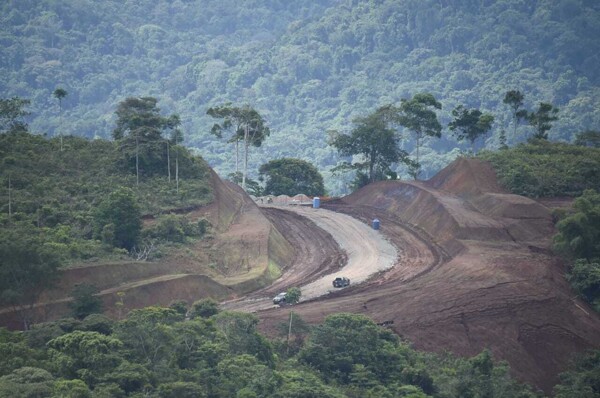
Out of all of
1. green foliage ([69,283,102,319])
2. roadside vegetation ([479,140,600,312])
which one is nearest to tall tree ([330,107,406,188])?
roadside vegetation ([479,140,600,312])

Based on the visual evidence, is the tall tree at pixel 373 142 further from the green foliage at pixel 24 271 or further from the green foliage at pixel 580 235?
the green foliage at pixel 24 271

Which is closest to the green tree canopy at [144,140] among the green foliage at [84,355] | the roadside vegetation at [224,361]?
the roadside vegetation at [224,361]

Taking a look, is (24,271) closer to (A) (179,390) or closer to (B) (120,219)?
(A) (179,390)

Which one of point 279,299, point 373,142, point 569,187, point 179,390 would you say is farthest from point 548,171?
point 179,390

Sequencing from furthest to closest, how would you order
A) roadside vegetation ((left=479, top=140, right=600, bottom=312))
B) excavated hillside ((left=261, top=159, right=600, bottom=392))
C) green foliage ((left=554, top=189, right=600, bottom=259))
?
green foliage ((left=554, top=189, right=600, bottom=259)), roadside vegetation ((left=479, top=140, right=600, bottom=312)), excavated hillside ((left=261, top=159, right=600, bottom=392))

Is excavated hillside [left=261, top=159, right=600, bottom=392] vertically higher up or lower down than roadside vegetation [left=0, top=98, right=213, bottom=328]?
lower down

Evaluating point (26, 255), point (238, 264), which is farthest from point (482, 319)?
point (26, 255)

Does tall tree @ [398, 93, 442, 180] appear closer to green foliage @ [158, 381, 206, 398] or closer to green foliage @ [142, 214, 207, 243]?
green foliage @ [142, 214, 207, 243]
